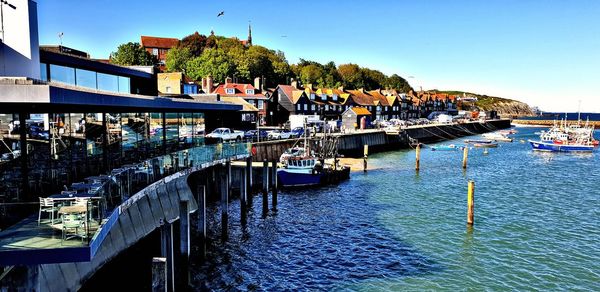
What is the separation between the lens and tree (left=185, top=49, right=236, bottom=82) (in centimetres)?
9456

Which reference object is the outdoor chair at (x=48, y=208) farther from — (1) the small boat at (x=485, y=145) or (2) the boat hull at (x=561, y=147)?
(1) the small boat at (x=485, y=145)

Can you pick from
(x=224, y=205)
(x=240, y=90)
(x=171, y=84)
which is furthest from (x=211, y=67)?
(x=224, y=205)

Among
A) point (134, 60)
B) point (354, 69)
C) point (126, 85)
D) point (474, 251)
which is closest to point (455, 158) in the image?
point (474, 251)

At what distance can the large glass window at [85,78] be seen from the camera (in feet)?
86.0

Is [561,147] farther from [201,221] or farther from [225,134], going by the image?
[201,221]

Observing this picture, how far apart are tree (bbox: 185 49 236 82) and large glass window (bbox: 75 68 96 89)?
221 ft

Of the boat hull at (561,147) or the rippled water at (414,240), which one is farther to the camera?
the boat hull at (561,147)

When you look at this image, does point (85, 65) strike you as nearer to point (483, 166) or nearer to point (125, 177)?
point (125, 177)

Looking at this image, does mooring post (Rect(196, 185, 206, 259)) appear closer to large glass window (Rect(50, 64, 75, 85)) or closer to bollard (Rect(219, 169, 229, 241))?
bollard (Rect(219, 169, 229, 241))

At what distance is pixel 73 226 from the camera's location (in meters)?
12.6

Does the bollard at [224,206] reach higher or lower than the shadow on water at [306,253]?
higher

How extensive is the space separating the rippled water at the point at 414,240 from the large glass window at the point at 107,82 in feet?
35.4

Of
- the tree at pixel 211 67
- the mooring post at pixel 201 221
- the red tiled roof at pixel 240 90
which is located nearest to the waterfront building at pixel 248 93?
the red tiled roof at pixel 240 90

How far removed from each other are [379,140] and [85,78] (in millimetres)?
64106
